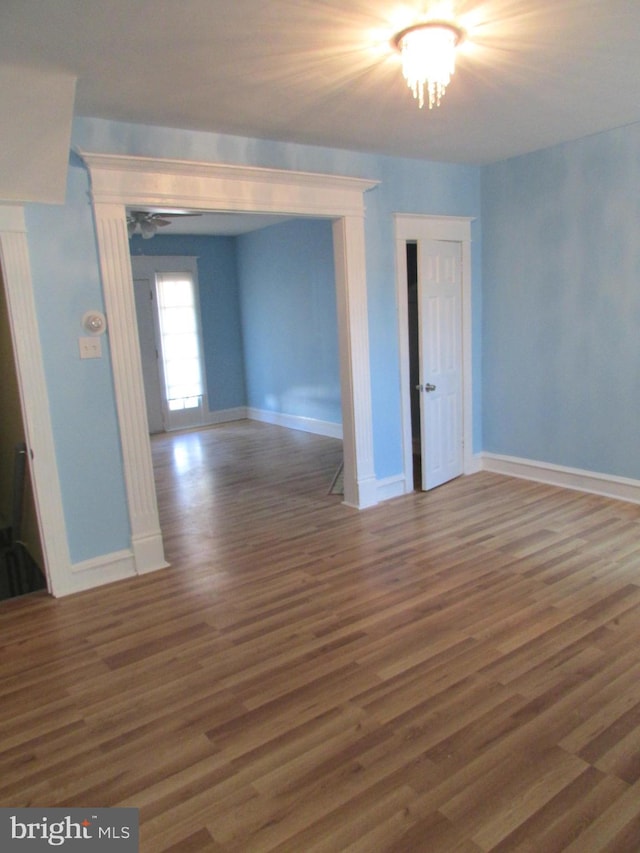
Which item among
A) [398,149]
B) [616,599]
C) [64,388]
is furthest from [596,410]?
[64,388]

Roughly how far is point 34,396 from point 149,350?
5.29 metres

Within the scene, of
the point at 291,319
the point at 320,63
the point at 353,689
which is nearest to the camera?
the point at 353,689

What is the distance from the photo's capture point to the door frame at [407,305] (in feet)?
15.9

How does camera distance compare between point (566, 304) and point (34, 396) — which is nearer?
point (34, 396)

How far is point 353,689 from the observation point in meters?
2.53

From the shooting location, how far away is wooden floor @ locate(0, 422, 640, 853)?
1900 millimetres

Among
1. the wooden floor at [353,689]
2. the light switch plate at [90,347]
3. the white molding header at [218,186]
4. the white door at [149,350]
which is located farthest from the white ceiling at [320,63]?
the white door at [149,350]

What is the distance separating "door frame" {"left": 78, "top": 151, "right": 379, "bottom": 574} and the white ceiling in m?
0.27

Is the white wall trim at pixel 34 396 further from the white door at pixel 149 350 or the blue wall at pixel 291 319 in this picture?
the white door at pixel 149 350

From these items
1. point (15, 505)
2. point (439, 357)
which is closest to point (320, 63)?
point (439, 357)

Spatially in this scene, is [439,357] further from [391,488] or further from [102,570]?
[102,570]

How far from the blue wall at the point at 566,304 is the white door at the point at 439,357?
1.25 feet

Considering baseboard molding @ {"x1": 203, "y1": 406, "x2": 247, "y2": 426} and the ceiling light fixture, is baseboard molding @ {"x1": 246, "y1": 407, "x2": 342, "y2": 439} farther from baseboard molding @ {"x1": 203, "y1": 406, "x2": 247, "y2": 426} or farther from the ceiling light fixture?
the ceiling light fixture

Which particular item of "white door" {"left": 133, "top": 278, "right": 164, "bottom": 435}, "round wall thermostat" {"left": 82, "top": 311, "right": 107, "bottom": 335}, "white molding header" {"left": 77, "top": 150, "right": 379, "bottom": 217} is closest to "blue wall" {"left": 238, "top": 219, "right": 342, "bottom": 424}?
"white door" {"left": 133, "top": 278, "right": 164, "bottom": 435}
